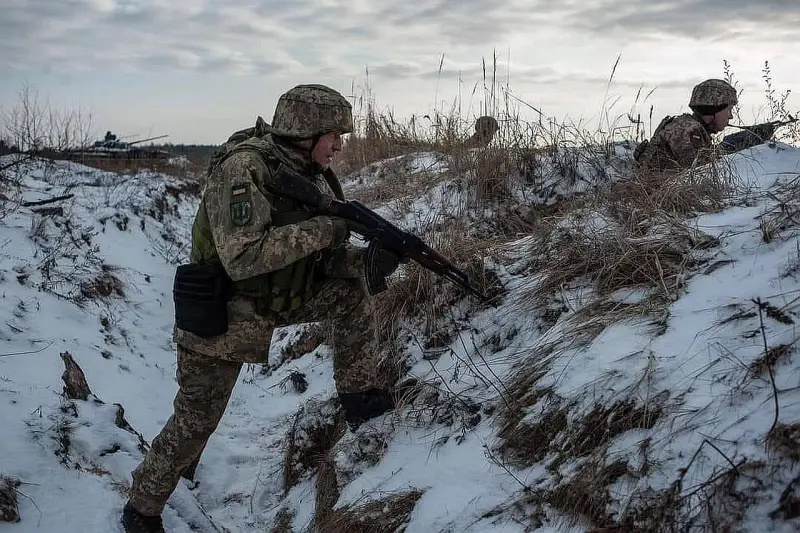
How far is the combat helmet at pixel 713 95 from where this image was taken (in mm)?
4840

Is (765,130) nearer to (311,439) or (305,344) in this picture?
(305,344)

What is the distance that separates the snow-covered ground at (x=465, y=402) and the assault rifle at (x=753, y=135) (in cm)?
65

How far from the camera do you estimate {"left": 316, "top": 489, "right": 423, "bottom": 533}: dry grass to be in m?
2.40

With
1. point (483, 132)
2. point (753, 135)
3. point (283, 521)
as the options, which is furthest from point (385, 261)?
point (753, 135)

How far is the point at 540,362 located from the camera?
264 centimetres

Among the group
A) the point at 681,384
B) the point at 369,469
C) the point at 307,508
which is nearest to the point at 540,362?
the point at 681,384

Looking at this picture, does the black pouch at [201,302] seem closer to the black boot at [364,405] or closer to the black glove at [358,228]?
the black glove at [358,228]

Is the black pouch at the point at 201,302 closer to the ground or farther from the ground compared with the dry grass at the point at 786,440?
farther from the ground

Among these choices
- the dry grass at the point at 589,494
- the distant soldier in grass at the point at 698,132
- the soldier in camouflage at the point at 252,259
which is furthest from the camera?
the distant soldier in grass at the point at 698,132

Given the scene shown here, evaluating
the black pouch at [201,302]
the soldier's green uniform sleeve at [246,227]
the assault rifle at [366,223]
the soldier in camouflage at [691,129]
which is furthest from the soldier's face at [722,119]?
the black pouch at [201,302]

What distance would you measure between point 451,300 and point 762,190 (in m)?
1.67

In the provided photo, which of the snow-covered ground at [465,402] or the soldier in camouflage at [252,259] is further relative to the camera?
the soldier in camouflage at [252,259]

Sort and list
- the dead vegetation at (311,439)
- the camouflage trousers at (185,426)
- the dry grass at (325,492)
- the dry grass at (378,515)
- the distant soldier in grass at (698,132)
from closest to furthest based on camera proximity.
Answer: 1. the dry grass at (378,515)
2. the camouflage trousers at (185,426)
3. the dry grass at (325,492)
4. the dead vegetation at (311,439)
5. the distant soldier in grass at (698,132)

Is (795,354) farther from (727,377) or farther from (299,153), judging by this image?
(299,153)
